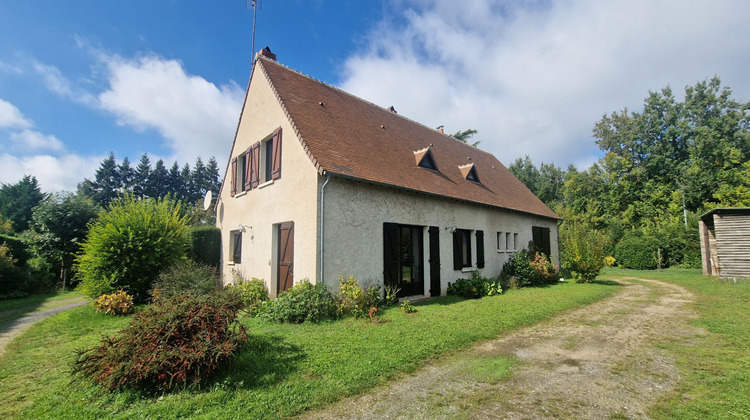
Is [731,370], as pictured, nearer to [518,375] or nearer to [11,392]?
[518,375]

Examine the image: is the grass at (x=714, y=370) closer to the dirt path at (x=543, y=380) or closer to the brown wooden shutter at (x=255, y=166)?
the dirt path at (x=543, y=380)

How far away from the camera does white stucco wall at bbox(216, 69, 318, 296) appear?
8383 millimetres

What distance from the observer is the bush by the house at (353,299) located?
7789mm

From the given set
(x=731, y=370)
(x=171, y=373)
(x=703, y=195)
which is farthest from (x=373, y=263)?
(x=703, y=195)

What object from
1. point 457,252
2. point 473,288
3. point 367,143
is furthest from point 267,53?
point 473,288

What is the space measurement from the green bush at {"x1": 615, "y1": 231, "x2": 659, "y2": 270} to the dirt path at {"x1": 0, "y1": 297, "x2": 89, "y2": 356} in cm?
3075

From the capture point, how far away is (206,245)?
14.6 metres

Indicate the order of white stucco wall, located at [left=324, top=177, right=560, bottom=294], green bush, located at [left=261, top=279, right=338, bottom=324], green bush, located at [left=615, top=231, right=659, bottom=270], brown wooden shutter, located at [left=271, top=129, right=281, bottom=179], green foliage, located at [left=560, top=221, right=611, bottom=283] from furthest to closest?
green bush, located at [left=615, top=231, right=659, bottom=270] < green foliage, located at [left=560, top=221, right=611, bottom=283] < brown wooden shutter, located at [left=271, top=129, right=281, bottom=179] < white stucco wall, located at [left=324, top=177, right=560, bottom=294] < green bush, located at [left=261, top=279, right=338, bottom=324]

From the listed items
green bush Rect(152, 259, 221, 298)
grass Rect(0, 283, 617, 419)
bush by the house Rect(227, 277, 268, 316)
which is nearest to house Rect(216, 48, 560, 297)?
bush by the house Rect(227, 277, 268, 316)

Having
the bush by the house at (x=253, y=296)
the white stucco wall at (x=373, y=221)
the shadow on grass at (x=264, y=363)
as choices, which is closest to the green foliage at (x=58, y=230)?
the bush by the house at (x=253, y=296)

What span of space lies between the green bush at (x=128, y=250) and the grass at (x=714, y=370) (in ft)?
39.2

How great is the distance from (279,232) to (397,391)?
7.04 meters

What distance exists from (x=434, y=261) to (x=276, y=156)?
5936mm

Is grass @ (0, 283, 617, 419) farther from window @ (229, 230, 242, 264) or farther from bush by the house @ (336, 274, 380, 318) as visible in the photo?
window @ (229, 230, 242, 264)
